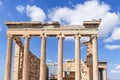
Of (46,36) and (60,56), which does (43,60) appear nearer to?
(60,56)

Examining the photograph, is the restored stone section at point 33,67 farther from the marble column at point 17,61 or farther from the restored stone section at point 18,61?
the marble column at point 17,61

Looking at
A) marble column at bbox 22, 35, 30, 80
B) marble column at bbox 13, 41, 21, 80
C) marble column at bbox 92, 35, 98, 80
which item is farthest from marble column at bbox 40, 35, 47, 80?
marble column at bbox 92, 35, 98, 80

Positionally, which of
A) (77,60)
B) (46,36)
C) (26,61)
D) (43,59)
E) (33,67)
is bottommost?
(33,67)

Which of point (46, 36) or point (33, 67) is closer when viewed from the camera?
point (46, 36)

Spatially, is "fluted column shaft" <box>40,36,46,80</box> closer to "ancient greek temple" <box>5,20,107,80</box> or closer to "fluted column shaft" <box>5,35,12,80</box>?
"ancient greek temple" <box>5,20,107,80</box>

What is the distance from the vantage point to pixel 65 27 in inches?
1401

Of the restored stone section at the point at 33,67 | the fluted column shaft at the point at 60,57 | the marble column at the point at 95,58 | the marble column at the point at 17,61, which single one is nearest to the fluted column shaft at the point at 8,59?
the marble column at the point at 17,61

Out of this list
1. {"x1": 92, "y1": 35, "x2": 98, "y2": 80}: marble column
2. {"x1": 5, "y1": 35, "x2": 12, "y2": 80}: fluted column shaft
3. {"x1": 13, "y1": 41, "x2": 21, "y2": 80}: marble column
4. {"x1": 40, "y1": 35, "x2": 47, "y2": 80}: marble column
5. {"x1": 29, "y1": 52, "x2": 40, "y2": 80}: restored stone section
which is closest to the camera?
{"x1": 92, "y1": 35, "x2": 98, "y2": 80}: marble column

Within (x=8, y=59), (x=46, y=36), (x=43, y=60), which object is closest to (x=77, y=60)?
(x=43, y=60)

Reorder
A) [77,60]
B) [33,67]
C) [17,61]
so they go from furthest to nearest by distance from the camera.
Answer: [33,67]
[17,61]
[77,60]

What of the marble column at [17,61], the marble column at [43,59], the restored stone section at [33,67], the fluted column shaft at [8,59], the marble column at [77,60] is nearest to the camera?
the marble column at [77,60]

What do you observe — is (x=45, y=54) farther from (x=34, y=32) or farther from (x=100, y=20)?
(x=100, y=20)

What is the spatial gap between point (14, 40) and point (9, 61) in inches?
150

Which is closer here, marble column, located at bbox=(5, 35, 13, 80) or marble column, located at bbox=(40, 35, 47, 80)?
marble column, located at bbox=(40, 35, 47, 80)
